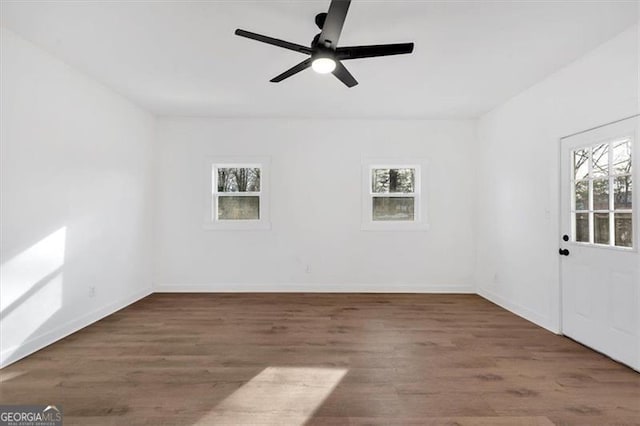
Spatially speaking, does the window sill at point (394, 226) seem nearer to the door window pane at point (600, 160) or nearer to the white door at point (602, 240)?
the white door at point (602, 240)

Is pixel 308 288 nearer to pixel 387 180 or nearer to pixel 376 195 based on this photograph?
pixel 376 195

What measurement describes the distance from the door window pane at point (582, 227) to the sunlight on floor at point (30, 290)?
16.7ft

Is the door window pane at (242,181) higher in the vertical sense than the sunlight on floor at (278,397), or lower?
higher

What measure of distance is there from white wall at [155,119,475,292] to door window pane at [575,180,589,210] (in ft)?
5.88

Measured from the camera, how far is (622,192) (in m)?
2.59

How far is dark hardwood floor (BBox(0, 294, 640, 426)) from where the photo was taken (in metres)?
1.92

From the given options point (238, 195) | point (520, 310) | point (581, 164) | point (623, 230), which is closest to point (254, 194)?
point (238, 195)

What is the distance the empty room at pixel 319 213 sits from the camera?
7.08 ft

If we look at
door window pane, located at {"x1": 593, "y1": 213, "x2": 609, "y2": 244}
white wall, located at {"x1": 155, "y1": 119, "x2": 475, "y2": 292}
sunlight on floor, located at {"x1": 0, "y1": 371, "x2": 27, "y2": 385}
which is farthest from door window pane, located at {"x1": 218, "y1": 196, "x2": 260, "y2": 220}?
door window pane, located at {"x1": 593, "y1": 213, "x2": 609, "y2": 244}

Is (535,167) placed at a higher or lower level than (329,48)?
lower

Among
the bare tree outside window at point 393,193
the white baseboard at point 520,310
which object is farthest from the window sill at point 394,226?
the white baseboard at point 520,310

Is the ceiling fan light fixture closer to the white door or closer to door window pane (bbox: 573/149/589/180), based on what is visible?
the white door

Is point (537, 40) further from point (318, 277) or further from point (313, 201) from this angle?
point (318, 277)

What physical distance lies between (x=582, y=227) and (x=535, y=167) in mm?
878
